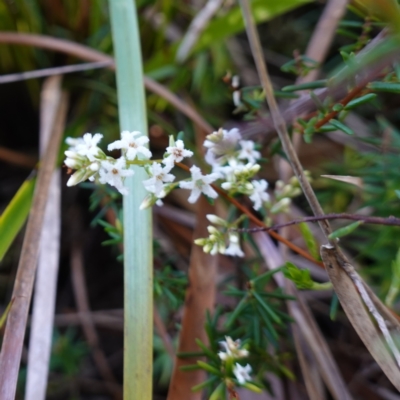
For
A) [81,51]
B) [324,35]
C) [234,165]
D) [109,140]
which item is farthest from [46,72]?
[324,35]

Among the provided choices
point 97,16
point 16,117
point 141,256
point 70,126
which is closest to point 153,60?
point 97,16

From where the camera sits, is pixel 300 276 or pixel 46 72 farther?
pixel 46 72

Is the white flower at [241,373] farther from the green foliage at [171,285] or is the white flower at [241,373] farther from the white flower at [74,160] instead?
the white flower at [74,160]

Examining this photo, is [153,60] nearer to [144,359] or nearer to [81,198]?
[81,198]

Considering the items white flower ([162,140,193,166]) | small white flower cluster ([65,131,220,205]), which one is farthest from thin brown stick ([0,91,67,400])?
white flower ([162,140,193,166])

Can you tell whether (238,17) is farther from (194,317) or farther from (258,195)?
(194,317)

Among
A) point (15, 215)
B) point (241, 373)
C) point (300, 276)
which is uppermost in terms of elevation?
point (15, 215)
